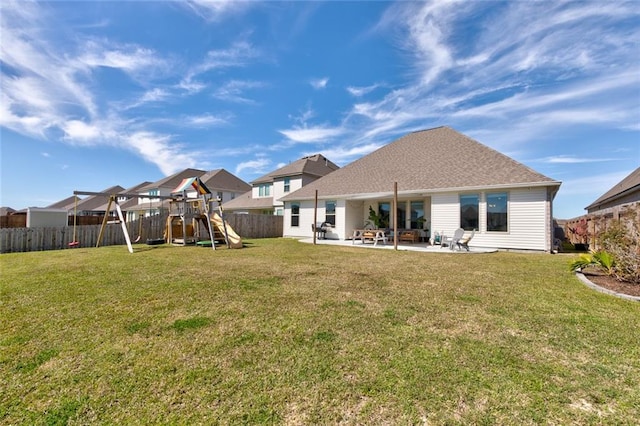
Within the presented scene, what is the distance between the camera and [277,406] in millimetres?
2051

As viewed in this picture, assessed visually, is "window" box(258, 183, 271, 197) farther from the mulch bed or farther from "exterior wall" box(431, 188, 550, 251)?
the mulch bed

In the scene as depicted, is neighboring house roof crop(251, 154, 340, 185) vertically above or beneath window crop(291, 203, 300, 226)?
above

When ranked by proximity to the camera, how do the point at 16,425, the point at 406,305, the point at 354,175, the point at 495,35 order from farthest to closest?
the point at 354,175
the point at 495,35
the point at 406,305
the point at 16,425

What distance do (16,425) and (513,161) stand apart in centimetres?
1648

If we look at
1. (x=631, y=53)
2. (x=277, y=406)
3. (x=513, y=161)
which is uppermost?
(x=631, y=53)

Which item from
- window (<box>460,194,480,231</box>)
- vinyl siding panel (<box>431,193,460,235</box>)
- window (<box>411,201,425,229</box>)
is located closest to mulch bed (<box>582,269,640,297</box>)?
window (<box>460,194,480,231</box>)

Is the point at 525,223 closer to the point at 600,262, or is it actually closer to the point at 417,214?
the point at 417,214

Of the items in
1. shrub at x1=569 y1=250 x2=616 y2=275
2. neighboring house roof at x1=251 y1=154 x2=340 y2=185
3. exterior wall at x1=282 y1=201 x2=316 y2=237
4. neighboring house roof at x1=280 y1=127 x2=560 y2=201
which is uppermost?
neighboring house roof at x1=251 y1=154 x2=340 y2=185

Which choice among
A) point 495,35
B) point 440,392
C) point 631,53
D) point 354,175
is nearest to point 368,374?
point 440,392

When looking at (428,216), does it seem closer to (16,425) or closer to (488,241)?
(488,241)

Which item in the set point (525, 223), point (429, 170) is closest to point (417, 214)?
point (429, 170)

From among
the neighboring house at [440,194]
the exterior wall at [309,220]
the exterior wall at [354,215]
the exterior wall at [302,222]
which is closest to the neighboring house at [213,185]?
the exterior wall at [302,222]

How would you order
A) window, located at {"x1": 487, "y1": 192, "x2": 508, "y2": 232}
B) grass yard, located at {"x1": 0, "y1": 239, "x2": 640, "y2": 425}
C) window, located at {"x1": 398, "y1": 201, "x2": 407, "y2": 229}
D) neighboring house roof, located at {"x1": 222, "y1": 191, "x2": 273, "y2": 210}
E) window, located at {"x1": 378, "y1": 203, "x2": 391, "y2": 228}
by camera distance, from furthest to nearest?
1. neighboring house roof, located at {"x1": 222, "y1": 191, "x2": 273, "y2": 210}
2. window, located at {"x1": 378, "y1": 203, "x2": 391, "y2": 228}
3. window, located at {"x1": 398, "y1": 201, "x2": 407, "y2": 229}
4. window, located at {"x1": 487, "y1": 192, "x2": 508, "y2": 232}
5. grass yard, located at {"x1": 0, "y1": 239, "x2": 640, "y2": 425}

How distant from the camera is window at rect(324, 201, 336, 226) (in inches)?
693
